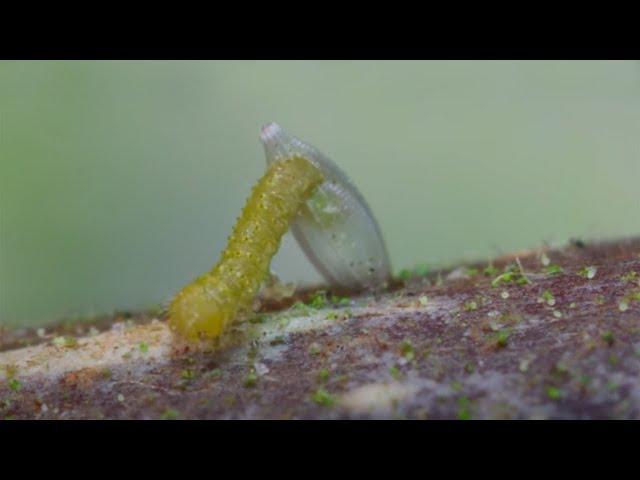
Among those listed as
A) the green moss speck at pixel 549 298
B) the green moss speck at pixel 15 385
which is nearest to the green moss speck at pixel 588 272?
the green moss speck at pixel 549 298

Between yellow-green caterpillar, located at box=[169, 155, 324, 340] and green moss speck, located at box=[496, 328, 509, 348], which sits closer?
green moss speck, located at box=[496, 328, 509, 348]

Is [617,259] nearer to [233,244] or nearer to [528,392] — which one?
[528,392]

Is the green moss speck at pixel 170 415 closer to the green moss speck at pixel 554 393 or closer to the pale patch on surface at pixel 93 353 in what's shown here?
the pale patch on surface at pixel 93 353

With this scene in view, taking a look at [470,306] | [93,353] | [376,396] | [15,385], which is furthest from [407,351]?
[15,385]

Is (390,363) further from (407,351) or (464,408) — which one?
(464,408)

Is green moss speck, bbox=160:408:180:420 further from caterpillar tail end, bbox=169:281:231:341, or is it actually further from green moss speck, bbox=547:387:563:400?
green moss speck, bbox=547:387:563:400

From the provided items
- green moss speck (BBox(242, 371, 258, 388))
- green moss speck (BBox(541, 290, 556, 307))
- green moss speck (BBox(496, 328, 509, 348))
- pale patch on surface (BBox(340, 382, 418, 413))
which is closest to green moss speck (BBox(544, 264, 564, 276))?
green moss speck (BBox(541, 290, 556, 307))

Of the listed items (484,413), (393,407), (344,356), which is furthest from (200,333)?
(484,413)
